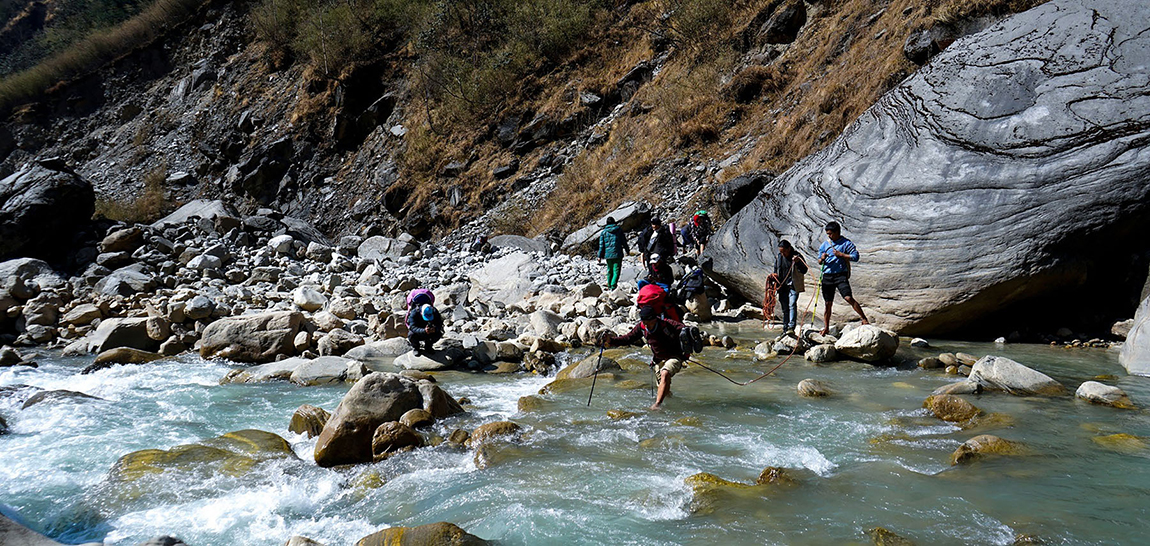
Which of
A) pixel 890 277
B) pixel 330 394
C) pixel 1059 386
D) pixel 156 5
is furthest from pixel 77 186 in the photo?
pixel 156 5

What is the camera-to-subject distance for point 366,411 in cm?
510

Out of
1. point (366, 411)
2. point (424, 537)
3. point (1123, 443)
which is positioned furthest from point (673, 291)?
point (424, 537)

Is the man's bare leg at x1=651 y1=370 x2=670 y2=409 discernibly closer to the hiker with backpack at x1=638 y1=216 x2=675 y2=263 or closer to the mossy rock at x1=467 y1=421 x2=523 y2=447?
the mossy rock at x1=467 y1=421 x2=523 y2=447

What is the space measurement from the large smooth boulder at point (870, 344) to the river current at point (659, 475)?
0.43m

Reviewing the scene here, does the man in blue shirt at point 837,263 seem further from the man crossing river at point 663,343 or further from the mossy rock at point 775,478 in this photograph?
the mossy rock at point 775,478

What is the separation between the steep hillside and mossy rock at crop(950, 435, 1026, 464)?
1063 cm

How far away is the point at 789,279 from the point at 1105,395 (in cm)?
411

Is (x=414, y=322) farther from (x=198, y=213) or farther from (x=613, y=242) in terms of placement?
(x=198, y=213)

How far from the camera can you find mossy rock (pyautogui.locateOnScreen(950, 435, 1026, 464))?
4.06 m

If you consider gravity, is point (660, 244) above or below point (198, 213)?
below

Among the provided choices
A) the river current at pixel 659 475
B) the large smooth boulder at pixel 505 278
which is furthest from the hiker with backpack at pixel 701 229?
the river current at pixel 659 475

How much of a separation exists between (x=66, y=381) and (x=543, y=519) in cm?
754

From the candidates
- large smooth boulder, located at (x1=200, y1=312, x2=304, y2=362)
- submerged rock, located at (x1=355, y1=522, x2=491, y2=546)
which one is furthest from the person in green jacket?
submerged rock, located at (x1=355, y1=522, x2=491, y2=546)

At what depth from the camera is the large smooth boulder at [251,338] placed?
8.98 metres
